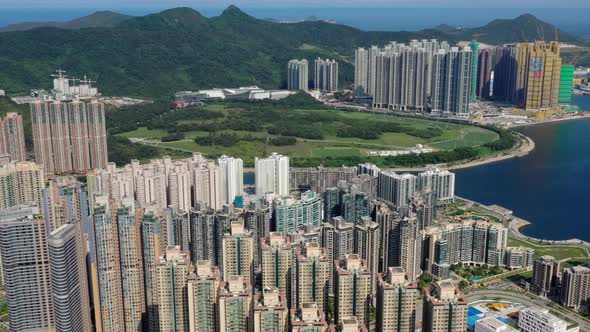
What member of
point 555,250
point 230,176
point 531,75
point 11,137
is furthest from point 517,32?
point 11,137

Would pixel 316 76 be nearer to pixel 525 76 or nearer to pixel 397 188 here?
pixel 525 76

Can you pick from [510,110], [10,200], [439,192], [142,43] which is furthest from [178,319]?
[142,43]

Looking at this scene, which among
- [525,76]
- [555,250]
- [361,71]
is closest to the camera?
[555,250]

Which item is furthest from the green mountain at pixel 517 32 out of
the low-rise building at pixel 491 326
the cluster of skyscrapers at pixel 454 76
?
the low-rise building at pixel 491 326

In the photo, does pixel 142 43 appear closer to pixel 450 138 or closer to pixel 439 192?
pixel 450 138

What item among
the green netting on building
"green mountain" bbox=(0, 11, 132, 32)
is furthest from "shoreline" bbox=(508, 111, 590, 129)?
"green mountain" bbox=(0, 11, 132, 32)

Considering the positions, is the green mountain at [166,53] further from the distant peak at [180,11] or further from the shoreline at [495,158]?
the shoreline at [495,158]

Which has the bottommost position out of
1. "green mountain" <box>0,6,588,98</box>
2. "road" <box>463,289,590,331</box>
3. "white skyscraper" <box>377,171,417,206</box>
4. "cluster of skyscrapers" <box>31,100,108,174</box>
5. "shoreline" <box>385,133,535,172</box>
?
"road" <box>463,289,590,331</box>

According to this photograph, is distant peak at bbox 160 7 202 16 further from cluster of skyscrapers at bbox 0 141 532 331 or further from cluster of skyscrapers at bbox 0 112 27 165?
cluster of skyscrapers at bbox 0 141 532 331
